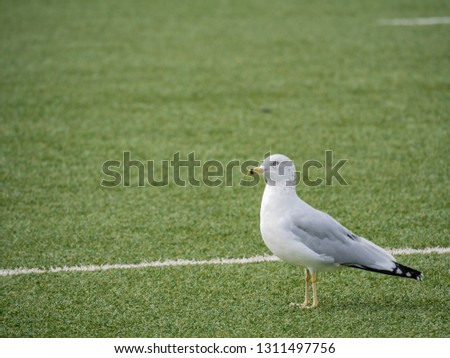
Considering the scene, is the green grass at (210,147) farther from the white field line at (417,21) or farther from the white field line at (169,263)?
the white field line at (417,21)

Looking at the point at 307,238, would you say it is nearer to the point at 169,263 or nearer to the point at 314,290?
the point at 314,290

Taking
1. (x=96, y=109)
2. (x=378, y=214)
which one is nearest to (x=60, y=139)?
(x=96, y=109)

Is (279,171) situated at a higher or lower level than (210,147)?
higher

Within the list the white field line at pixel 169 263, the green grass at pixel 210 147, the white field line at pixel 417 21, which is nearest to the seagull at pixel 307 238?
the green grass at pixel 210 147

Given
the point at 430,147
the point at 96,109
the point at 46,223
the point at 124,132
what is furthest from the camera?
the point at 96,109

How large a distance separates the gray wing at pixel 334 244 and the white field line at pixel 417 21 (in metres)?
5.67

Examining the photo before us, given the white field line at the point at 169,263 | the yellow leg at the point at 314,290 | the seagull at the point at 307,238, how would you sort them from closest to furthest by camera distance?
→ the seagull at the point at 307,238 < the yellow leg at the point at 314,290 < the white field line at the point at 169,263

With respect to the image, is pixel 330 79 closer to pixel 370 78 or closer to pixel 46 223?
pixel 370 78

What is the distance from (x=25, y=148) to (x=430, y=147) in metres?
2.76

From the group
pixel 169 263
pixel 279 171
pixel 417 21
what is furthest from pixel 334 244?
pixel 417 21

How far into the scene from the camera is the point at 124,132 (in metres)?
5.23

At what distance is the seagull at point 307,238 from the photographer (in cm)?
277

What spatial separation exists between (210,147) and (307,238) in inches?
87.9

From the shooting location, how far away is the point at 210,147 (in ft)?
16.2
